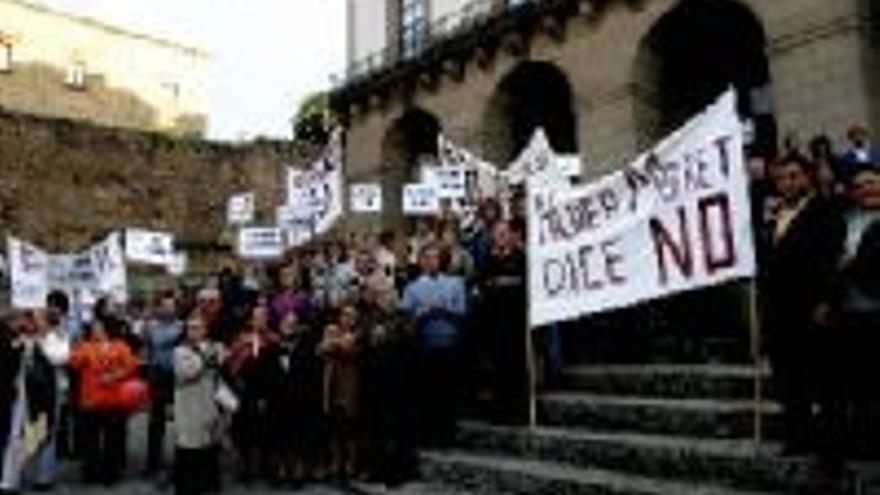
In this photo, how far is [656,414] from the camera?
11031 mm

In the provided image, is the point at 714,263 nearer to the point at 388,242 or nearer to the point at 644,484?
the point at 644,484

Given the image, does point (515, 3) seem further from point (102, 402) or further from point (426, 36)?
point (102, 402)

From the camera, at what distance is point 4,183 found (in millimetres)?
33562

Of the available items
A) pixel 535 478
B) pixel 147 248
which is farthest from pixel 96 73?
pixel 535 478

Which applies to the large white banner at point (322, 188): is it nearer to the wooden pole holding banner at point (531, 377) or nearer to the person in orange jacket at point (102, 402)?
the person in orange jacket at point (102, 402)

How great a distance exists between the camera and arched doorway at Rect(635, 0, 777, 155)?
22891 millimetres

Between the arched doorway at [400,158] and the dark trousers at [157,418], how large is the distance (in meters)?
16.7

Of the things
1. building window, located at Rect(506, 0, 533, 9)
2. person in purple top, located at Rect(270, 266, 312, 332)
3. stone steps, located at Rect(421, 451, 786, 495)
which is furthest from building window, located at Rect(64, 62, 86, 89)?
stone steps, located at Rect(421, 451, 786, 495)

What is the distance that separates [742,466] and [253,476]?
219 inches

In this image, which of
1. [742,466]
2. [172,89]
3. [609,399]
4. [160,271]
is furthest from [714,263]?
[172,89]

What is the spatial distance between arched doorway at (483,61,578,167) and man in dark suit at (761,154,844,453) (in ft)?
58.3

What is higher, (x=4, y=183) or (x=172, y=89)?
(x=172, y=89)

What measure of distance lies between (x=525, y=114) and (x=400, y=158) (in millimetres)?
4061

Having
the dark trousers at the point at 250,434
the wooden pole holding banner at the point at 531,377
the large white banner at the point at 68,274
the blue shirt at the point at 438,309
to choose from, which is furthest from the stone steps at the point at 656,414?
the large white banner at the point at 68,274
